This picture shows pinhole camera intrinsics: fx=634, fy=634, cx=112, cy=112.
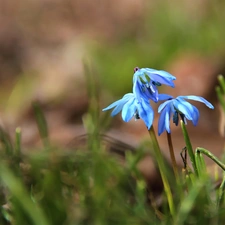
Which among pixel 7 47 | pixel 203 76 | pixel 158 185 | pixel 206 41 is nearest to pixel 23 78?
pixel 7 47

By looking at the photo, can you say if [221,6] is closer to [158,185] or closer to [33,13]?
[33,13]

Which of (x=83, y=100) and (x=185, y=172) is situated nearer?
(x=185, y=172)

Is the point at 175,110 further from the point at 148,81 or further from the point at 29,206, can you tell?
the point at 29,206

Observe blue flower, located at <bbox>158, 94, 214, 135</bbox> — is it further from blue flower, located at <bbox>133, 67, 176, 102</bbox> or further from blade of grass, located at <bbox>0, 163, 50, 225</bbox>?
blade of grass, located at <bbox>0, 163, 50, 225</bbox>

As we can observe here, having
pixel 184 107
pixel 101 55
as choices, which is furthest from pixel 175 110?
pixel 101 55

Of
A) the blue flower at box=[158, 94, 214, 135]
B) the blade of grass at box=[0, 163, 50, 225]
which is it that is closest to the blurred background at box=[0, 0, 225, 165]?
the blue flower at box=[158, 94, 214, 135]

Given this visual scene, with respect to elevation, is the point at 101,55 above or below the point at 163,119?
below
